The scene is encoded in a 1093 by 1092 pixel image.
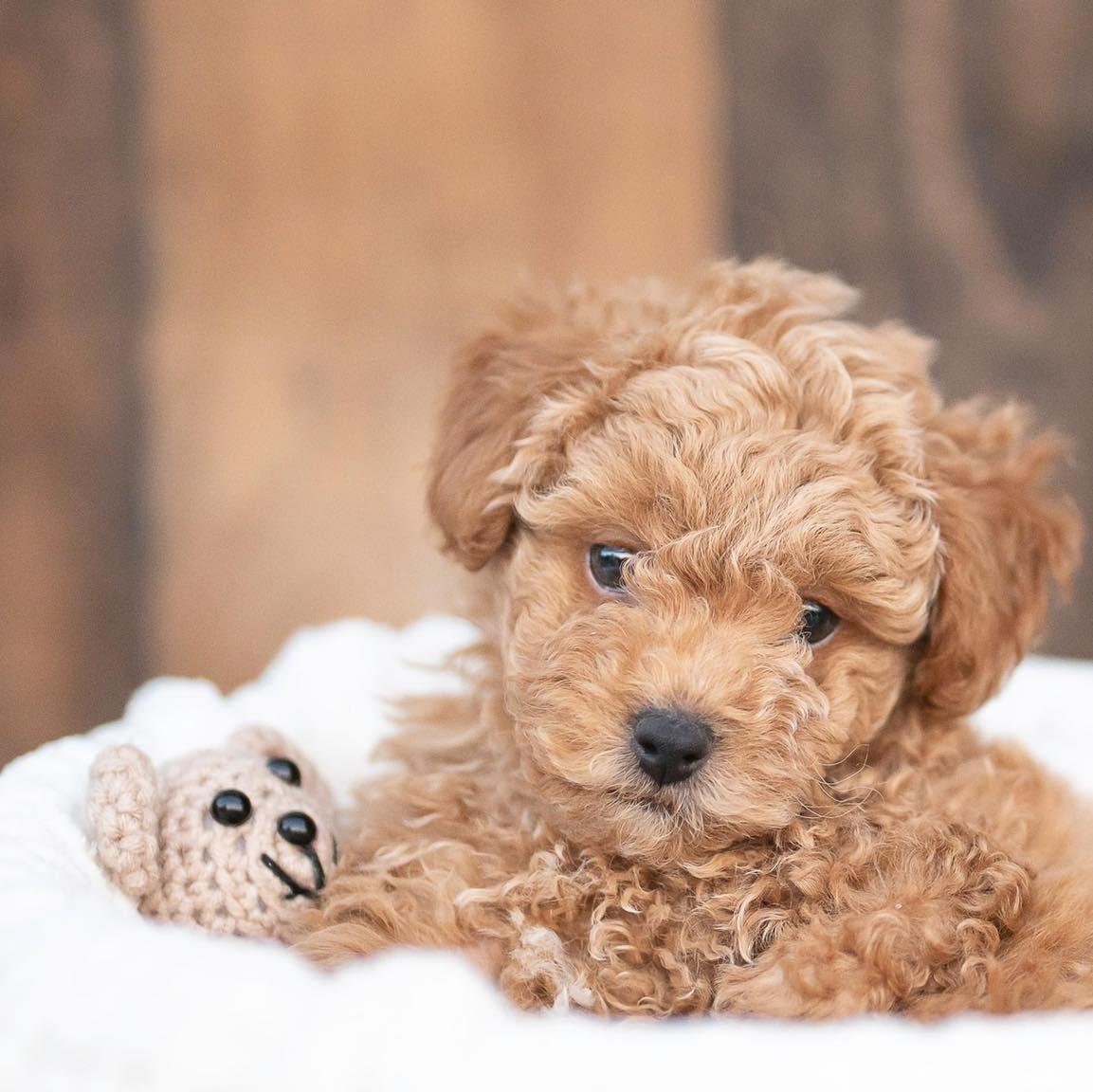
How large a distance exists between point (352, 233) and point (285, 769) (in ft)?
5.93

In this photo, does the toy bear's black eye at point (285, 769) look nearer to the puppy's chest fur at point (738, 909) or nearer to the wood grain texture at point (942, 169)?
the puppy's chest fur at point (738, 909)

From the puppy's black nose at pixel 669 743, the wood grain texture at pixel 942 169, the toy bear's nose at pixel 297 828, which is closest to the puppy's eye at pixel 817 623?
the puppy's black nose at pixel 669 743

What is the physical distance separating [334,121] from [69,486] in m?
1.18

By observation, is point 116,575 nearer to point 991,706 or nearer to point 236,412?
point 236,412

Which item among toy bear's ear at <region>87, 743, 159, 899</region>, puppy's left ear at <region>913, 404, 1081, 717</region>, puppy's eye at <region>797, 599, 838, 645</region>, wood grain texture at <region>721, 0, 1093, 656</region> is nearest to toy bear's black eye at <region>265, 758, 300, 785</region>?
toy bear's ear at <region>87, 743, 159, 899</region>

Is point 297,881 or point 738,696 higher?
point 738,696

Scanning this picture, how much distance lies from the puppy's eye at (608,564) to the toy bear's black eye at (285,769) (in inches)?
24.3

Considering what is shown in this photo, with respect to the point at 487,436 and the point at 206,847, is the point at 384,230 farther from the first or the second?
the point at 206,847

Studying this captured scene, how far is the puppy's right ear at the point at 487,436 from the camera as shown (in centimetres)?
185

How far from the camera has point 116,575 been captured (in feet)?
10.0

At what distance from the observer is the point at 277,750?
207 cm

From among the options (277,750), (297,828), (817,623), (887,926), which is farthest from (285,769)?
(887,926)

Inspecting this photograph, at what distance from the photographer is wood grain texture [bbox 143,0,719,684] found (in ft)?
10.3

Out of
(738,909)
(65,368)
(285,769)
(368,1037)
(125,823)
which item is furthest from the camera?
(65,368)
